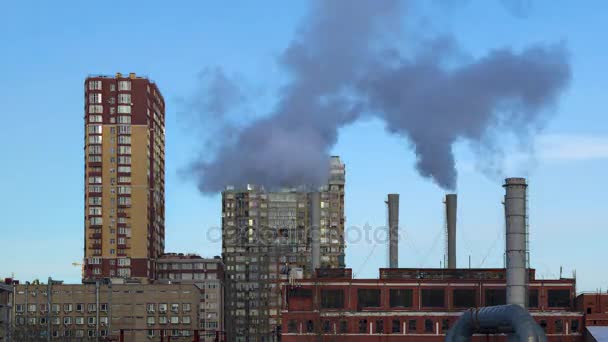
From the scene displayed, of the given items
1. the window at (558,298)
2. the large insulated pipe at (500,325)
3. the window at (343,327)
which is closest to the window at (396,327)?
the window at (343,327)

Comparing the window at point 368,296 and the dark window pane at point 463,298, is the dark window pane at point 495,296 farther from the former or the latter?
the window at point 368,296

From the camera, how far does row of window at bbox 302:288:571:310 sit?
429 ft

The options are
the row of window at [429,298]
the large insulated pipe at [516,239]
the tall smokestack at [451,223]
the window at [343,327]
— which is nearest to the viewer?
the large insulated pipe at [516,239]

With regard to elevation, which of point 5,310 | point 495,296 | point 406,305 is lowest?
point 5,310

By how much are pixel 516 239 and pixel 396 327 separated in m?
20.2

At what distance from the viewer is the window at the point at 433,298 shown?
5192 inches

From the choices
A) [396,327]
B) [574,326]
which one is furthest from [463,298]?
[574,326]

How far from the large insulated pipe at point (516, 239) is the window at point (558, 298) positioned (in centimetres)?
1401

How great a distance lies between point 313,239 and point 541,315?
29.5 metres

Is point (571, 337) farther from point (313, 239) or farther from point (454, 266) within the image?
point (313, 239)

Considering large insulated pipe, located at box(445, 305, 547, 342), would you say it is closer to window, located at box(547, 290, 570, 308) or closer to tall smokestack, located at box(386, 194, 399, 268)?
window, located at box(547, 290, 570, 308)

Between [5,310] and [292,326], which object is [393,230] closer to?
[292,326]

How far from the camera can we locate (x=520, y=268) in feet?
384

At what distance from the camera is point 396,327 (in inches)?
5157
